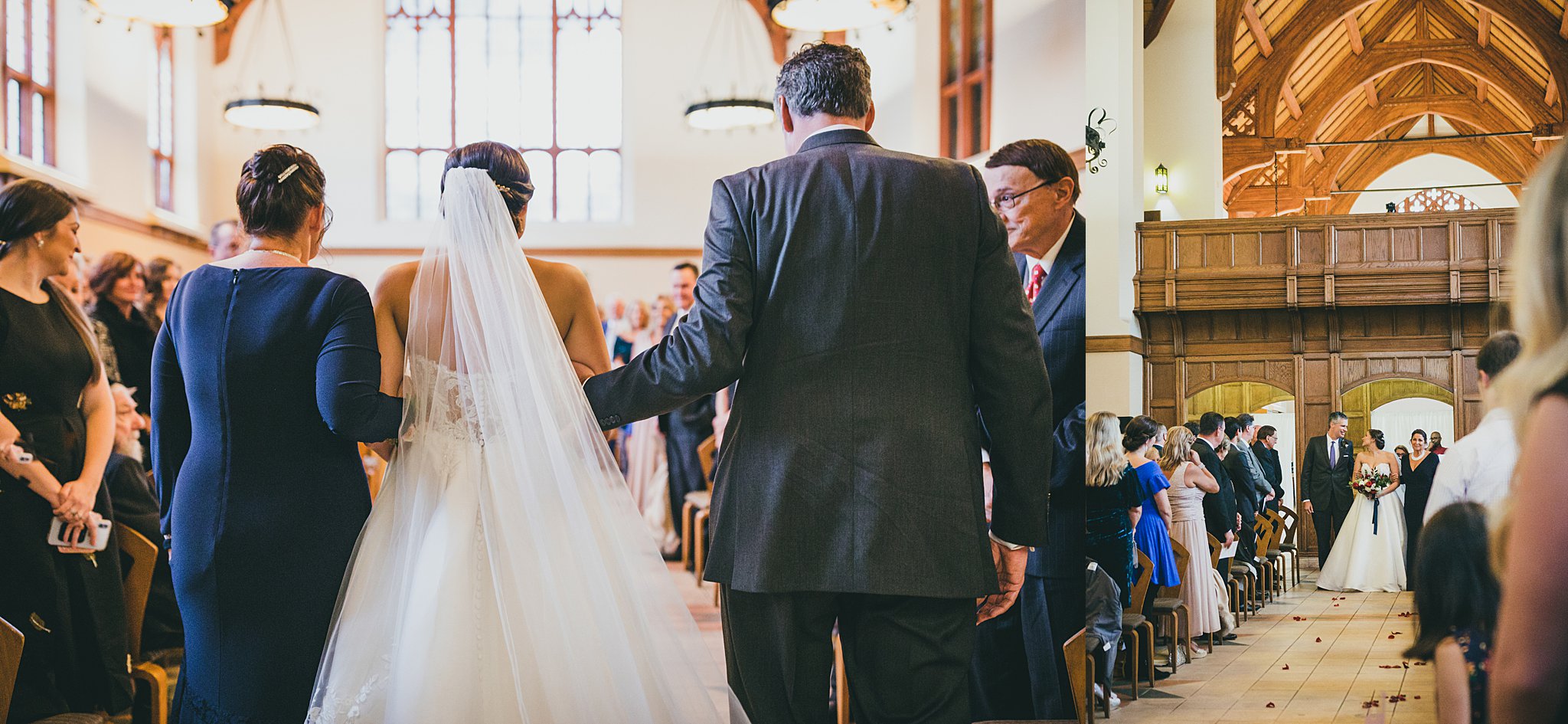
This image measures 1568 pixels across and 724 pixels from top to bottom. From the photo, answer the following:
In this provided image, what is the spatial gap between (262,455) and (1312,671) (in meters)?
2.61

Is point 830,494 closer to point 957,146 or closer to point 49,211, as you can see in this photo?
point 957,146

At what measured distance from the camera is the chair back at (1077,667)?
333 centimetres

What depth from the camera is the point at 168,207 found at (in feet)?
Answer: 16.4

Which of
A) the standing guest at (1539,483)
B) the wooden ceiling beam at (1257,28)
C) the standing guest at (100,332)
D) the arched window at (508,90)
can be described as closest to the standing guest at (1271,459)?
the wooden ceiling beam at (1257,28)

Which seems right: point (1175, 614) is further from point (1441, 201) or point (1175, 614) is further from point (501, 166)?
point (501, 166)

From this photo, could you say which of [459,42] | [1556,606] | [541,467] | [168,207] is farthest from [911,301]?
[168,207]

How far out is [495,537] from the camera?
90.3 inches

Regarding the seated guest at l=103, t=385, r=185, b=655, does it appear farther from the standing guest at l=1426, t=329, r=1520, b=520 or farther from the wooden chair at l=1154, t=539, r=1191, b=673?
the standing guest at l=1426, t=329, r=1520, b=520

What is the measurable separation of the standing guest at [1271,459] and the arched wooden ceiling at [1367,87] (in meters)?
0.62

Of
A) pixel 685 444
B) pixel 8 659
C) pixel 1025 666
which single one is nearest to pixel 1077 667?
pixel 1025 666

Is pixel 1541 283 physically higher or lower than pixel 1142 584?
higher

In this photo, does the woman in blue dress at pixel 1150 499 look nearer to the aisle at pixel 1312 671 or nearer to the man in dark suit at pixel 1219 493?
the man in dark suit at pixel 1219 493

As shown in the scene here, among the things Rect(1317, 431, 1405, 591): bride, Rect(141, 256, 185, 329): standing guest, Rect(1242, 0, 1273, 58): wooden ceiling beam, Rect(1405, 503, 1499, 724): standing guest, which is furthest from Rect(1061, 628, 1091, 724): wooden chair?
Rect(141, 256, 185, 329): standing guest

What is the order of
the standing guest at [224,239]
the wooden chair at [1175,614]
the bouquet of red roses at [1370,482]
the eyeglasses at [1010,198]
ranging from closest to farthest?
the bouquet of red roses at [1370,482]
the eyeglasses at [1010,198]
the wooden chair at [1175,614]
the standing guest at [224,239]
